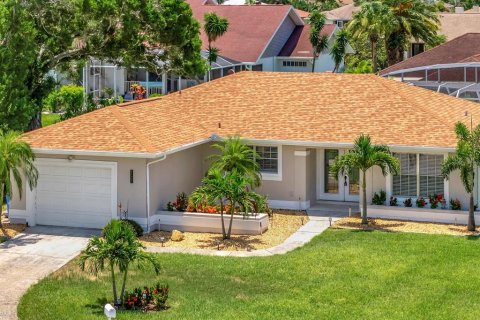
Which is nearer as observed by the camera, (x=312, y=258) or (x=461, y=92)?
(x=312, y=258)

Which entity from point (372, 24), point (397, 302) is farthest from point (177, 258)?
point (372, 24)

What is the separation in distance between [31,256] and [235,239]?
5809mm

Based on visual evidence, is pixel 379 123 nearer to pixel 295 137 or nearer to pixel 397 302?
pixel 295 137

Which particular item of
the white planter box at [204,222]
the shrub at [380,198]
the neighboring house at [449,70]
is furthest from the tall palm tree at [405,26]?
the white planter box at [204,222]

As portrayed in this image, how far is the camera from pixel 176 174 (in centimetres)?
2853

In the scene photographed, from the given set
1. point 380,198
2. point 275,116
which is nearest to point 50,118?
point 275,116

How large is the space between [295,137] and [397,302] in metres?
11.1

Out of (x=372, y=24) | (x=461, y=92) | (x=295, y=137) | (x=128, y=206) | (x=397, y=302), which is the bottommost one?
(x=397, y=302)

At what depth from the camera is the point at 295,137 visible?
96.4 feet

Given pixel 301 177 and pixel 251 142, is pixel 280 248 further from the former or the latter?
pixel 251 142

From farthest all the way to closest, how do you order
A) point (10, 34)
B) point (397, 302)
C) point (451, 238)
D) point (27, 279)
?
1. point (10, 34)
2. point (451, 238)
3. point (27, 279)
4. point (397, 302)

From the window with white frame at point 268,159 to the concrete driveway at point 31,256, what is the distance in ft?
21.5

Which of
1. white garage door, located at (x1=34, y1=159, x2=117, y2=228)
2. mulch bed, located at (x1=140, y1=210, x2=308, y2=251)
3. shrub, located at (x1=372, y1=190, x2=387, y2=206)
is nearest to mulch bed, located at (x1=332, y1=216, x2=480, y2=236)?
shrub, located at (x1=372, y1=190, x2=387, y2=206)

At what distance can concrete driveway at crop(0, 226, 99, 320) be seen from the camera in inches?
802
